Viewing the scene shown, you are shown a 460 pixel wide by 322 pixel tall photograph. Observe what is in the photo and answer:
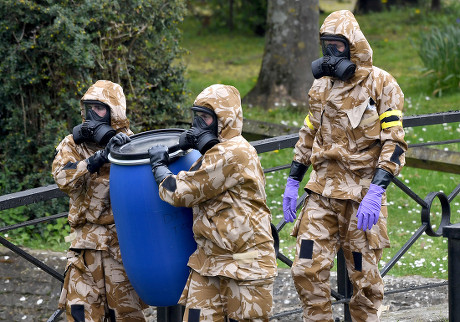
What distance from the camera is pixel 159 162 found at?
3594mm

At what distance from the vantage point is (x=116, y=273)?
4160mm

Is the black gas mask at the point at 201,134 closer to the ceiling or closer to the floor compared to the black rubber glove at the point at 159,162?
closer to the ceiling

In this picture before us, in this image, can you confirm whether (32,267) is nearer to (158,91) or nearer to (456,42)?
(158,91)

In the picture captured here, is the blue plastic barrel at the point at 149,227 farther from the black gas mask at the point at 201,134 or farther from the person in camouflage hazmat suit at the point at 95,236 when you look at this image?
the person in camouflage hazmat suit at the point at 95,236

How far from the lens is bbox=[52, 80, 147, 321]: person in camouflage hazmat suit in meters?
4.12

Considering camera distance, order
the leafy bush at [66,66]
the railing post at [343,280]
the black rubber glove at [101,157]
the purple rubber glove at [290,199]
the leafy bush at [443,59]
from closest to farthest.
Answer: the black rubber glove at [101,157] < the purple rubber glove at [290,199] < the railing post at [343,280] < the leafy bush at [66,66] < the leafy bush at [443,59]

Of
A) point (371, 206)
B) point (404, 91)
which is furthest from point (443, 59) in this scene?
point (371, 206)

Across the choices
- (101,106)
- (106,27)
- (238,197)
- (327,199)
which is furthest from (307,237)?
(106,27)

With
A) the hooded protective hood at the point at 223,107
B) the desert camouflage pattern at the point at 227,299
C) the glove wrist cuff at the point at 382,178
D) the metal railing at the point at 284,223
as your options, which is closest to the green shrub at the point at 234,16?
the metal railing at the point at 284,223

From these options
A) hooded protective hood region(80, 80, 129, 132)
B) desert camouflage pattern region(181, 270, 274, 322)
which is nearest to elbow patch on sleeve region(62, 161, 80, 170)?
hooded protective hood region(80, 80, 129, 132)

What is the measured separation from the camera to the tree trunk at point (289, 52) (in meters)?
10.6

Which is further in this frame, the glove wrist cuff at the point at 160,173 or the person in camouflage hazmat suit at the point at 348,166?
the person in camouflage hazmat suit at the point at 348,166

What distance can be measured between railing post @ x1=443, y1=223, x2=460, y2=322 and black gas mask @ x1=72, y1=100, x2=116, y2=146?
6.55 ft

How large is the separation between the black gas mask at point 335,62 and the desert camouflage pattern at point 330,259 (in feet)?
2.12
